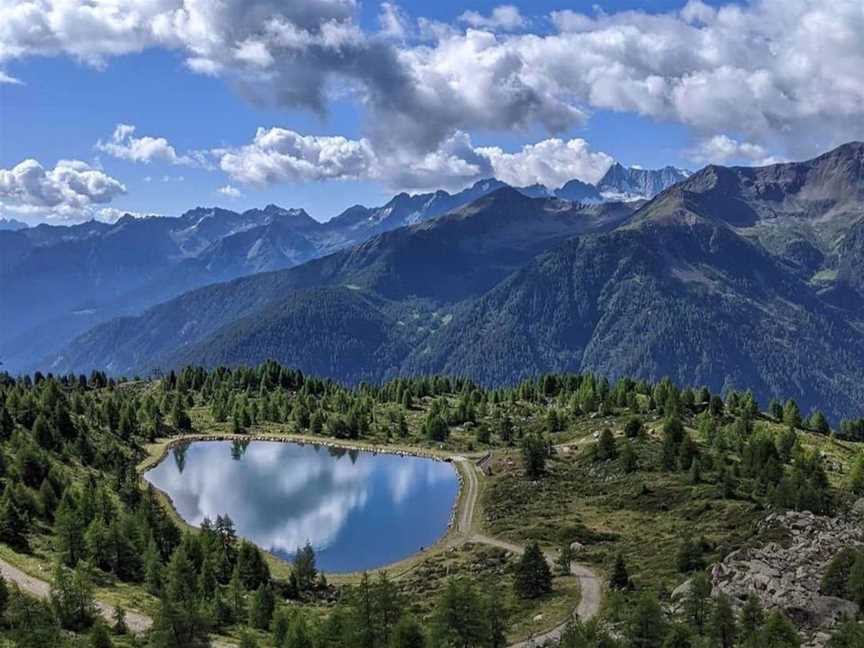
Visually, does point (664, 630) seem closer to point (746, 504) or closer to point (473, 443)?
point (746, 504)

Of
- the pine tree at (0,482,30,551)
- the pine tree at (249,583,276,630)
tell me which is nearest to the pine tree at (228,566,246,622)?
the pine tree at (249,583,276,630)

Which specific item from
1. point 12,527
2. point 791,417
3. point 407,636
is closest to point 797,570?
point 407,636

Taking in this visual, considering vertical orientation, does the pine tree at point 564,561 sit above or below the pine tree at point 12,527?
below

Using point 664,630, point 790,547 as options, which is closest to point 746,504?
point 790,547

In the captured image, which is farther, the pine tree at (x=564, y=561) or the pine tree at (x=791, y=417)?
the pine tree at (x=791, y=417)

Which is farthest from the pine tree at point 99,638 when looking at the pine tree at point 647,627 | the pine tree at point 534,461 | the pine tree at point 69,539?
the pine tree at point 534,461

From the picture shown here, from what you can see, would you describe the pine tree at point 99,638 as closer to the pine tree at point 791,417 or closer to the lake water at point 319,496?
the lake water at point 319,496
